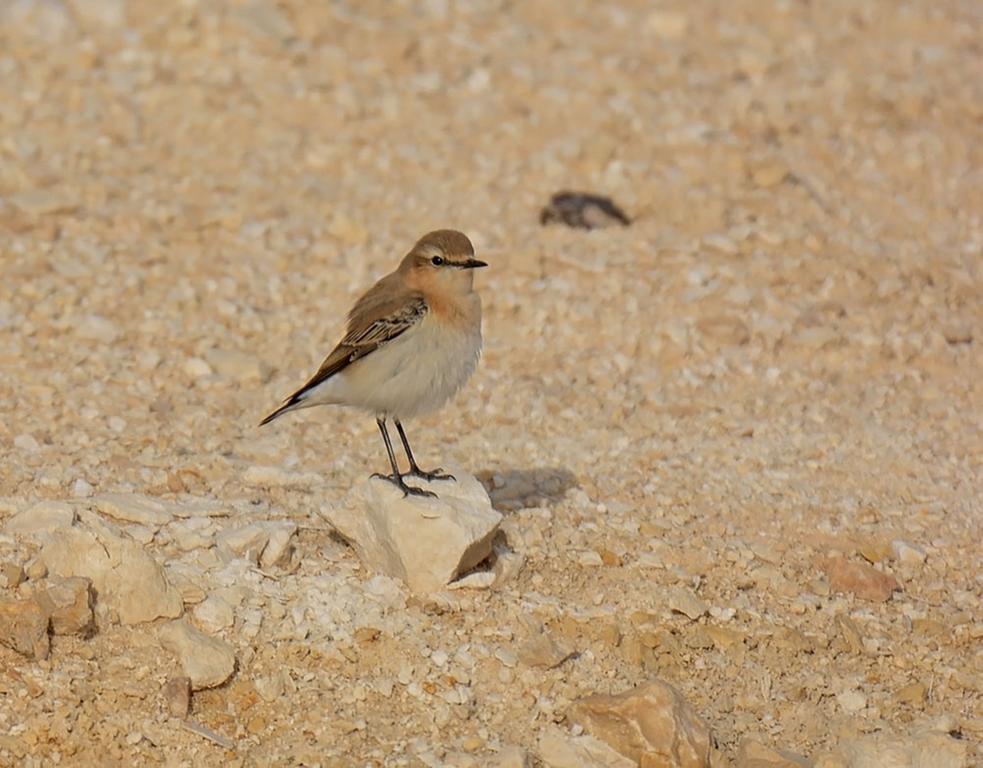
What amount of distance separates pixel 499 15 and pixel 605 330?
479 cm

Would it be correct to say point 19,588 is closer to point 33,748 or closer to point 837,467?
point 33,748

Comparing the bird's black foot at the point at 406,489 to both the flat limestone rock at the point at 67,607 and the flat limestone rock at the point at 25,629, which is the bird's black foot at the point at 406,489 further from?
the flat limestone rock at the point at 25,629

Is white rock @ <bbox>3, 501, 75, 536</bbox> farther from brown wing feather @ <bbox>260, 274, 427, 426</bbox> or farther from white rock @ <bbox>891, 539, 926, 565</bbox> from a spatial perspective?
white rock @ <bbox>891, 539, 926, 565</bbox>

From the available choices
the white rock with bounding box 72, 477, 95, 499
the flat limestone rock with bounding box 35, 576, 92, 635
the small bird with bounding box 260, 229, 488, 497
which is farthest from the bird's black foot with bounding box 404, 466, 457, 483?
the flat limestone rock with bounding box 35, 576, 92, 635

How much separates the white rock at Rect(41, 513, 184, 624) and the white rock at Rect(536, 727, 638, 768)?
5.83 ft

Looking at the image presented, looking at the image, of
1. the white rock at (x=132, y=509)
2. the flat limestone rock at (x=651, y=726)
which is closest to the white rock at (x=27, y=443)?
the white rock at (x=132, y=509)

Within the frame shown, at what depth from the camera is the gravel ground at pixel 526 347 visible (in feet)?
21.7

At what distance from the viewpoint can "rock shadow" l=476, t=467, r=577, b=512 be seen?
8.02 m

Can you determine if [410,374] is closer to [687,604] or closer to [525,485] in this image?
[525,485]

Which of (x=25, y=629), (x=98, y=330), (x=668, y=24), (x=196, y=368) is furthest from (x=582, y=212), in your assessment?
(x=25, y=629)

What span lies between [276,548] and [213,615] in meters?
0.55

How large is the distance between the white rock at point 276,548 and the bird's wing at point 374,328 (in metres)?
0.79

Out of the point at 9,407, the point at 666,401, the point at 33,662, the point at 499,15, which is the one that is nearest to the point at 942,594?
the point at 666,401

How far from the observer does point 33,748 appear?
6117 mm
